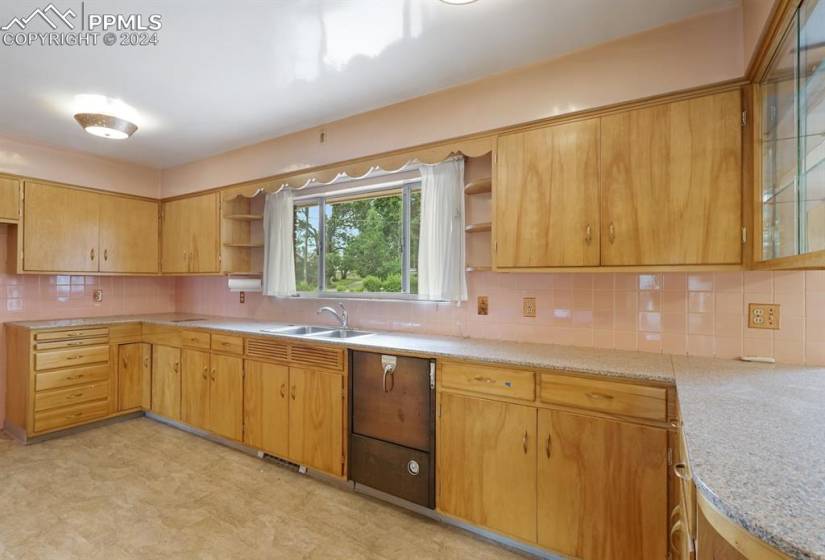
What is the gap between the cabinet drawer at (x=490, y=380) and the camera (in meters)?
1.95

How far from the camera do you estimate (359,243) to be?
346 cm

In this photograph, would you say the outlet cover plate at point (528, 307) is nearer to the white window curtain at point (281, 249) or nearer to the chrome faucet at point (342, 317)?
the chrome faucet at point (342, 317)

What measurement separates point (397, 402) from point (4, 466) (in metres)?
2.88

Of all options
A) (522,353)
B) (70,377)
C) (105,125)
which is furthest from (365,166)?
(70,377)

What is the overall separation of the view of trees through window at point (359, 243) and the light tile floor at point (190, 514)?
1.51m

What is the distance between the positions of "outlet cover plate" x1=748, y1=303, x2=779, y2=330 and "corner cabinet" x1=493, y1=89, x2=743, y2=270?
0.34m

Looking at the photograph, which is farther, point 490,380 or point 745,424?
point 490,380

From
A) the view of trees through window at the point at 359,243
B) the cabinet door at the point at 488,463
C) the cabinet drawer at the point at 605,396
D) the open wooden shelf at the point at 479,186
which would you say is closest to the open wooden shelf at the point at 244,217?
the view of trees through window at the point at 359,243

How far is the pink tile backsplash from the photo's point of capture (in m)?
1.85

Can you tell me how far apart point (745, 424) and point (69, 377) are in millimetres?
4465

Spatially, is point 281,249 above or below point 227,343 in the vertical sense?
above

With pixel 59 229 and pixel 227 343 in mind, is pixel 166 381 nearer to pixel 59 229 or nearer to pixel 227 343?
pixel 227 343

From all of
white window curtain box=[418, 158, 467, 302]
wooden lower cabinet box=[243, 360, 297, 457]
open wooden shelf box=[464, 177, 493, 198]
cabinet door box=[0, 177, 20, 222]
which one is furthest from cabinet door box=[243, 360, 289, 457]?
cabinet door box=[0, 177, 20, 222]

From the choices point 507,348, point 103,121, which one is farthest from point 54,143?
Answer: point 507,348
